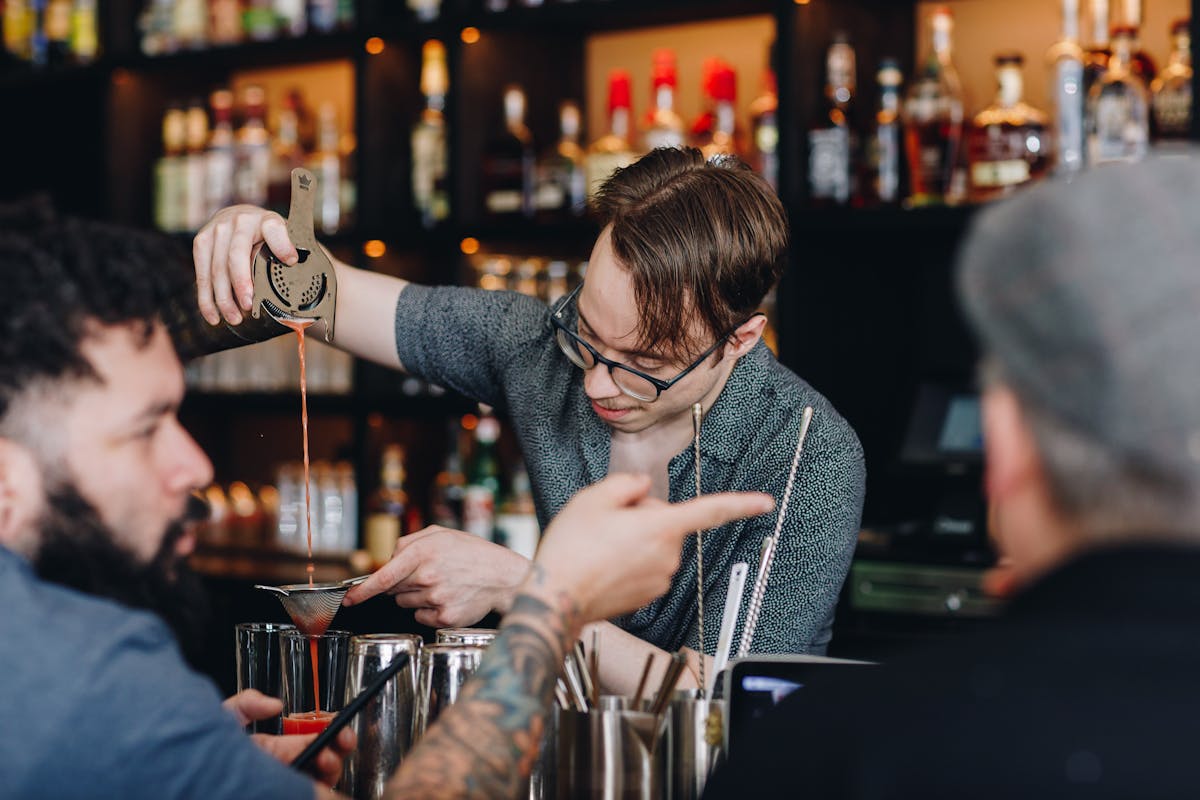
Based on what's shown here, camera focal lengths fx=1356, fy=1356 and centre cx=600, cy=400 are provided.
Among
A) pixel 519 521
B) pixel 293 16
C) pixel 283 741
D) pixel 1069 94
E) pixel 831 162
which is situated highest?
pixel 293 16

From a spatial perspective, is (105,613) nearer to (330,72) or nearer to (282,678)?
(282,678)

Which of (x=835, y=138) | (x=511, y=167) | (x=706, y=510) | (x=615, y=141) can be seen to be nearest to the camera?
(x=706, y=510)

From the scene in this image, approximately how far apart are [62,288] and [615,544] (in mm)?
431

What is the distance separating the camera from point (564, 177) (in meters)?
3.00

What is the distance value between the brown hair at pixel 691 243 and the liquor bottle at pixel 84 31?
8.50ft

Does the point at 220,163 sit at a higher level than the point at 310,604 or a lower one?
higher

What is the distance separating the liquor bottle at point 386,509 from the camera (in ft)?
10.3

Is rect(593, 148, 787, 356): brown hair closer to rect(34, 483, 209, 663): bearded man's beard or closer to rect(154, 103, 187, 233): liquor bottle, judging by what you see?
rect(34, 483, 209, 663): bearded man's beard

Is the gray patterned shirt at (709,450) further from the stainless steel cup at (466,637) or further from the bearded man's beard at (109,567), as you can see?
the bearded man's beard at (109,567)

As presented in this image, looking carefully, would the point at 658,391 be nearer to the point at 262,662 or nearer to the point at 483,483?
the point at 262,662

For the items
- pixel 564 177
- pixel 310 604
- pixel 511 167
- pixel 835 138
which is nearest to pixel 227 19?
pixel 511 167

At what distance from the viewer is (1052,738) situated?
0.67 m

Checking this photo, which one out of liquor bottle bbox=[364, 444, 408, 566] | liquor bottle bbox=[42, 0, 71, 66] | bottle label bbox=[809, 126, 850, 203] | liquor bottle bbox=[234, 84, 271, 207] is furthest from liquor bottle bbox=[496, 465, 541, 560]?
liquor bottle bbox=[42, 0, 71, 66]

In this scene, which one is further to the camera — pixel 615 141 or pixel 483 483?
pixel 483 483
